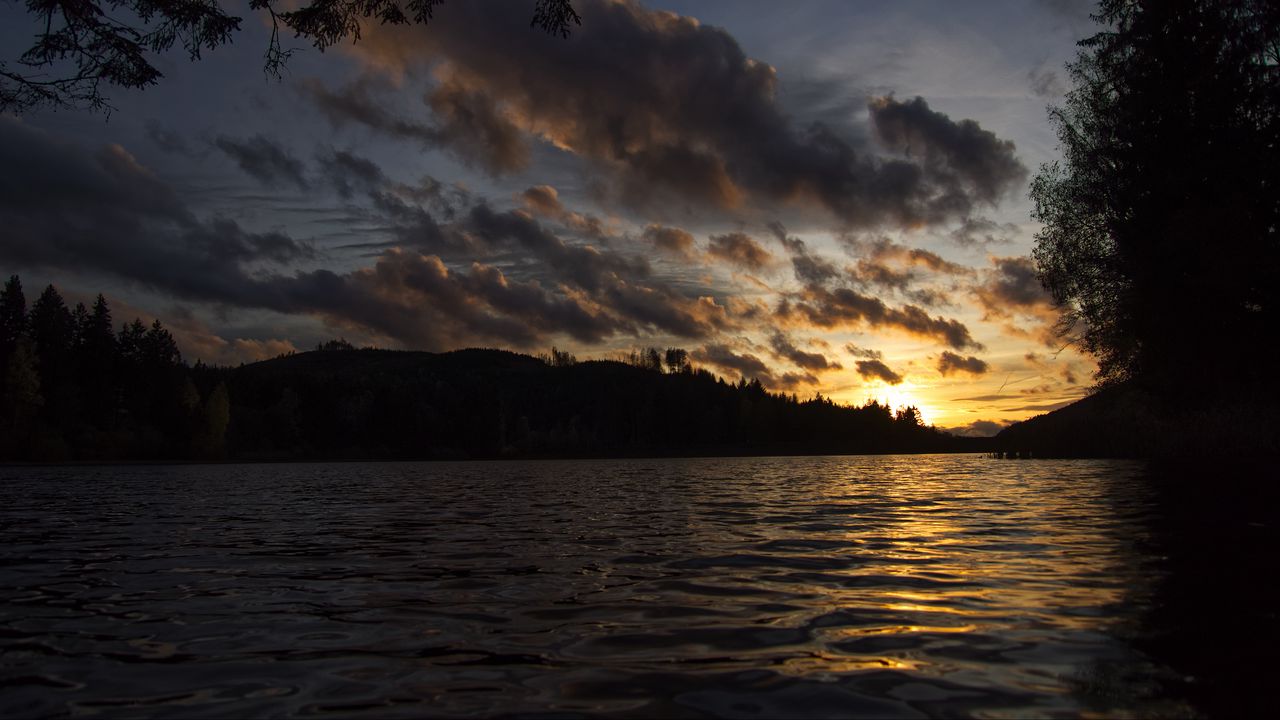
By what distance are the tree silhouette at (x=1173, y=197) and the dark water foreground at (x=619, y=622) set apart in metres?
16.3

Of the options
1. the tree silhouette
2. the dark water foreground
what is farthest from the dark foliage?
the tree silhouette

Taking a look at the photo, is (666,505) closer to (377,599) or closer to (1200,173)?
(377,599)

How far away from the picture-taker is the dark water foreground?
6.04 m

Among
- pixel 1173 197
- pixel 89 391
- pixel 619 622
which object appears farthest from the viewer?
pixel 89 391

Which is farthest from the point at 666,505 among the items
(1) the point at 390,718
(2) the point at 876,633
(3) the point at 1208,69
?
(3) the point at 1208,69

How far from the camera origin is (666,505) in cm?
2748

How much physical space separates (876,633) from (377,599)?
253 inches

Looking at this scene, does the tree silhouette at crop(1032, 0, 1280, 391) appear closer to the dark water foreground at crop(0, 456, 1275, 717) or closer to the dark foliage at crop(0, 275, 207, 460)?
the dark water foreground at crop(0, 456, 1275, 717)

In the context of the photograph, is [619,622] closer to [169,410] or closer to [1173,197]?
[1173,197]

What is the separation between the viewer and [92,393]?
131 m

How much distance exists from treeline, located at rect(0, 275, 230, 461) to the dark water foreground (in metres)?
114

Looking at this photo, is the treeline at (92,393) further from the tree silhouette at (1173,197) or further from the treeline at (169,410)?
the tree silhouette at (1173,197)

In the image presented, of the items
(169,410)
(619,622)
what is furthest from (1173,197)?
(169,410)

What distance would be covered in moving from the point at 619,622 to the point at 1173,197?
35.2 m
